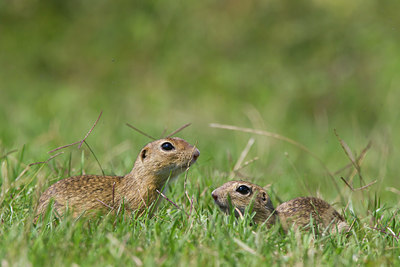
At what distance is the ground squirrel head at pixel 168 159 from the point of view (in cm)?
428

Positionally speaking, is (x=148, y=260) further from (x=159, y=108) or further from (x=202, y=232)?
(x=159, y=108)

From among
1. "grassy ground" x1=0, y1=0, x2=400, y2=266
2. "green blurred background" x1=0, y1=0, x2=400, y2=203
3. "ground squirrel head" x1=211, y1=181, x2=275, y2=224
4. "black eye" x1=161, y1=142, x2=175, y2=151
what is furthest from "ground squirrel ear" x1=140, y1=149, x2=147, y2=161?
"green blurred background" x1=0, y1=0, x2=400, y2=203

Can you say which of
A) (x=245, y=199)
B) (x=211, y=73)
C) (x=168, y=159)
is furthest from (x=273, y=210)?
(x=211, y=73)

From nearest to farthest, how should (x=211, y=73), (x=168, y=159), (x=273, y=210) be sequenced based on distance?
(x=273, y=210), (x=168, y=159), (x=211, y=73)

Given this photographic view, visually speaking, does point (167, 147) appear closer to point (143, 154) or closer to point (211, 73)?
point (143, 154)

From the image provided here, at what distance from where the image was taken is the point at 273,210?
4.14 meters

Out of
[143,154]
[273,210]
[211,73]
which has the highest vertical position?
[143,154]

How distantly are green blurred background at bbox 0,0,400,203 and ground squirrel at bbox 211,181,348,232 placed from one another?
490 cm

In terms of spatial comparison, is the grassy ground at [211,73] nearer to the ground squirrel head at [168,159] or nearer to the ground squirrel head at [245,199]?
the ground squirrel head at [168,159]

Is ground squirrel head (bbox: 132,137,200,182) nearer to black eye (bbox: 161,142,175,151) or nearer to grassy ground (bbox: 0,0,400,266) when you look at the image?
black eye (bbox: 161,142,175,151)

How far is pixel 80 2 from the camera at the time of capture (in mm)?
12844

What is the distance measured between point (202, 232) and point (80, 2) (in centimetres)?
1032

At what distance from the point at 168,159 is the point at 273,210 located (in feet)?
2.65

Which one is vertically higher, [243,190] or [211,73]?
[243,190]
